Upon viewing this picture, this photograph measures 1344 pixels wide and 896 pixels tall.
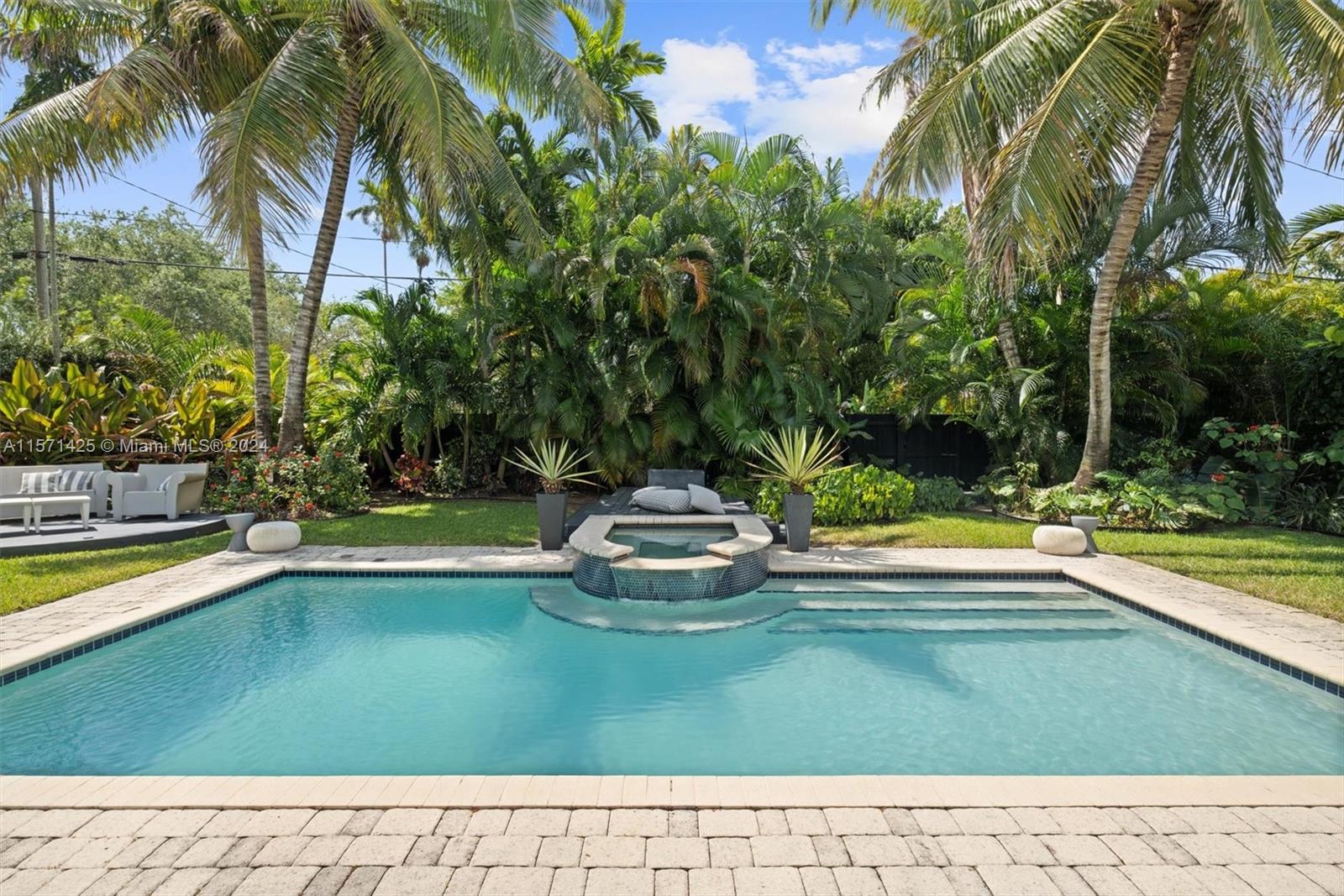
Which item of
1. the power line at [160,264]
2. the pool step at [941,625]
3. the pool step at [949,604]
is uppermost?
the power line at [160,264]

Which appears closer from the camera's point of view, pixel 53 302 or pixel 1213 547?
pixel 1213 547

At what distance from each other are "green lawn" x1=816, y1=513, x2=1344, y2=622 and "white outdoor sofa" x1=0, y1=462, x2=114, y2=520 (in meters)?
10.5

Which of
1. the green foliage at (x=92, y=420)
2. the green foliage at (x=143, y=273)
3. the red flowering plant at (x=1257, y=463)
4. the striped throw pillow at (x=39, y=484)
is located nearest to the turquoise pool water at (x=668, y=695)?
the striped throw pillow at (x=39, y=484)

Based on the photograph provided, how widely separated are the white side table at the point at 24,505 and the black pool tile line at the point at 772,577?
4.54 m

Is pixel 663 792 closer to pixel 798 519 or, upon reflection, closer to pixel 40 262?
pixel 798 519

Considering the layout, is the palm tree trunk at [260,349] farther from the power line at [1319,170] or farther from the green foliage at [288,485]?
the power line at [1319,170]

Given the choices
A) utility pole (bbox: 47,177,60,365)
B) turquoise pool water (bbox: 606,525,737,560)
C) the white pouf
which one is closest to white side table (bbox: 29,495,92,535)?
utility pole (bbox: 47,177,60,365)

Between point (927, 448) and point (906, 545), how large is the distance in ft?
18.2

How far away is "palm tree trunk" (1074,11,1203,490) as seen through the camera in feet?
28.9

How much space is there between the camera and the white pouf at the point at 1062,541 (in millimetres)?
8328

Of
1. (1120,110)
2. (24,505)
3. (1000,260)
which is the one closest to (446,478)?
(24,505)

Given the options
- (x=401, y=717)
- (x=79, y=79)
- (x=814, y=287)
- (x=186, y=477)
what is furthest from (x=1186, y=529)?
(x=79, y=79)

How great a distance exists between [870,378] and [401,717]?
13.6 m

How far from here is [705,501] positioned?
9.69m
